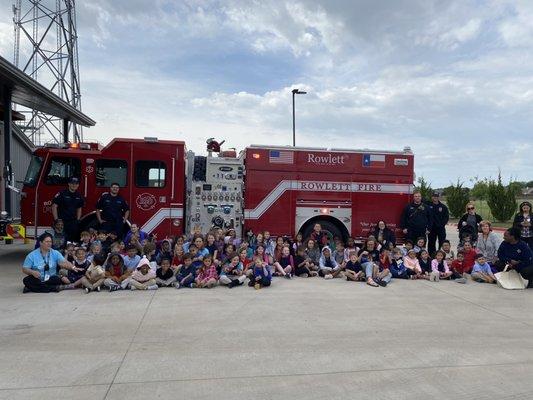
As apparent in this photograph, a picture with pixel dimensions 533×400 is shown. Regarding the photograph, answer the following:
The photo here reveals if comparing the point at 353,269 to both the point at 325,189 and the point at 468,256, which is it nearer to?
the point at 325,189

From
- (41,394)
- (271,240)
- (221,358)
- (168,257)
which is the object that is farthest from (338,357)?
(271,240)

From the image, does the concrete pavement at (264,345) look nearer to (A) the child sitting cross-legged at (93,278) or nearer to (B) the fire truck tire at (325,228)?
(A) the child sitting cross-legged at (93,278)

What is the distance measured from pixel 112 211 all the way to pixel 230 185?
103 inches

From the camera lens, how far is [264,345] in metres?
4.84

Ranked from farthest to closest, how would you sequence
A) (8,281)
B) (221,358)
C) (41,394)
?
(8,281) < (221,358) < (41,394)

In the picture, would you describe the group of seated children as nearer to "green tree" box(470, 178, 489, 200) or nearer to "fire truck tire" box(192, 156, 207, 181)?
"fire truck tire" box(192, 156, 207, 181)

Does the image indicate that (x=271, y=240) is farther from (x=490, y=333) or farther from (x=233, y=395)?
(x=233, y=395)

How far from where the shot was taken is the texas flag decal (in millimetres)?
10730

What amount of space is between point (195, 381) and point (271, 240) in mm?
6293

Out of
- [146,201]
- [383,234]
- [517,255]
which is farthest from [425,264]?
[146,201]

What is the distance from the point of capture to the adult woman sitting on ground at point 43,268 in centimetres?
725

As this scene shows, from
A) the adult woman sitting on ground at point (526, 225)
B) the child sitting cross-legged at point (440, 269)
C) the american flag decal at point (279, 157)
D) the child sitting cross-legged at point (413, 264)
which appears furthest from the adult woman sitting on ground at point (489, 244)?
the american flag decal at point (279, 157)

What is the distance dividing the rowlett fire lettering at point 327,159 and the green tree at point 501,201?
22134 millimetres

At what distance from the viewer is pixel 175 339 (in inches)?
197
